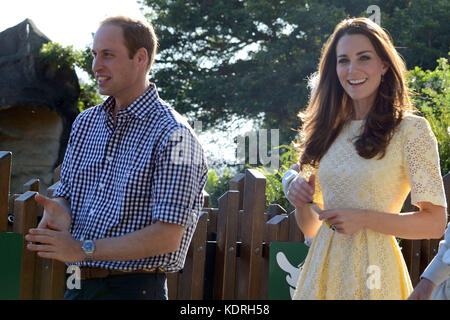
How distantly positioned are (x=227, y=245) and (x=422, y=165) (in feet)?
5.23

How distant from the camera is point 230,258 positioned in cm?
339

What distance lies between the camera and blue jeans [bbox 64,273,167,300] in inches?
79.0

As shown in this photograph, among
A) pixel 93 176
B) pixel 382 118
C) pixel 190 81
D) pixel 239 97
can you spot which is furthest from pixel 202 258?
pixel 190 81

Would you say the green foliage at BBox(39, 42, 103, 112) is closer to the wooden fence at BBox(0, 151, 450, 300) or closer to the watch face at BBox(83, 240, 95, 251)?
the wooden fence at BBox(0, 151, 450, 300)

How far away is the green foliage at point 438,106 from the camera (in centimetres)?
431

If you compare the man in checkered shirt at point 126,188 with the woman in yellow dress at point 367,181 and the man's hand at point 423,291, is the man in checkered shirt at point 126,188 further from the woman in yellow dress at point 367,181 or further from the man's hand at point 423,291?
the man's hand at point 423,291

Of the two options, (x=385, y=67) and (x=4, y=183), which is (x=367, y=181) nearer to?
(x=385, y=67)

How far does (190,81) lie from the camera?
14906 millimetres

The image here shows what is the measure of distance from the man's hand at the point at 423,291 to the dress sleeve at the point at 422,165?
0.30 meters

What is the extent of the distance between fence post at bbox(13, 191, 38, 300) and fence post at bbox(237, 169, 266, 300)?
108 cm

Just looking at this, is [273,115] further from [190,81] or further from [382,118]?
[382,118]

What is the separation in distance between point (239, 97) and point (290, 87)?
3.83 ft

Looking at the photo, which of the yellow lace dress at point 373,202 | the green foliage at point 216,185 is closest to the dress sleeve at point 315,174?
the yellow lace dress at point 373,202

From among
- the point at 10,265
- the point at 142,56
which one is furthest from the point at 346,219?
the point at 10,265
